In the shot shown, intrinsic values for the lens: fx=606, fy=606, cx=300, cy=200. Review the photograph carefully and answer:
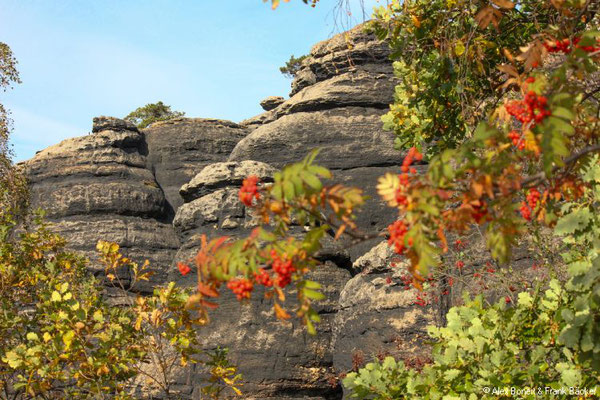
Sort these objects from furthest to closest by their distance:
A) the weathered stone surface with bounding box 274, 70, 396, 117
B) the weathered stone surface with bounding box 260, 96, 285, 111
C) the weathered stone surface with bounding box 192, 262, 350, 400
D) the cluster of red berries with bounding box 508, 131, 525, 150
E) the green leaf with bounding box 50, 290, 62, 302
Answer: the weathered stone surface with bounding box 260, 96, 285, 111 < the weathered stone surface with bounding box 274, 70, 396, 117 < the weathered stone surface with bounding box 192, 262, 350, 400 < the green leaf with bounding box 50, 290, 62, 302 < the cluster of red berries with bounding box 508, 131, 525, 150

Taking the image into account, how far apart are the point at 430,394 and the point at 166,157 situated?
999 inches

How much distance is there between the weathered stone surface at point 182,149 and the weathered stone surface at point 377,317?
47.7 ft

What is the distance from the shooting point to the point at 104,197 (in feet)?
85.5

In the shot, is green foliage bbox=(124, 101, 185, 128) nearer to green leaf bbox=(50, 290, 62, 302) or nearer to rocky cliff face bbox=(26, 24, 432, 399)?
rocky cliff face bbox=(26, 24, 432, 399)

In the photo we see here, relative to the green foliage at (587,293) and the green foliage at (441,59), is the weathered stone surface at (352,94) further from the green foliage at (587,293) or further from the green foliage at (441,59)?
the green foliage at (587,293)

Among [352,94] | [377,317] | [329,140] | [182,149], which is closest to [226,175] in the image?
[329,140]

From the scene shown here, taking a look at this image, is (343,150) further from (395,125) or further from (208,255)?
(208,255)

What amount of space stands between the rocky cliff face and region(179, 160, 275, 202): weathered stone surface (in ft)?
0.13

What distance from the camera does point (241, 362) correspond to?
55.5 ft

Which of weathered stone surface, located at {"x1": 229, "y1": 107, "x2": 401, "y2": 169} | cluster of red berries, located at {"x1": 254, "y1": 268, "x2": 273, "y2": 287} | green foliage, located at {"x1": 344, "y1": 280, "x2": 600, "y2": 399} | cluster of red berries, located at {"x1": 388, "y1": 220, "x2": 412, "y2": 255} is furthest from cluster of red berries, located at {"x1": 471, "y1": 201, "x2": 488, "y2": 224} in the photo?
weathered stone surface, located at {"x1": 229, "y1": 107, "x2": 401, "y2": 169}

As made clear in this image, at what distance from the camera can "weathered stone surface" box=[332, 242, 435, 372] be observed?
14.1m

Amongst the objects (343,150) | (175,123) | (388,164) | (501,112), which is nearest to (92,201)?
(175,123)

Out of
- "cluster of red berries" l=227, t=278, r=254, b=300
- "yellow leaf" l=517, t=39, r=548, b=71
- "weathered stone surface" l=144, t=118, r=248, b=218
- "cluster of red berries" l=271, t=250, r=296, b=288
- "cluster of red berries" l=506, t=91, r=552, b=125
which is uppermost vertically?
"weathered stone surface" l=144, t=118, r=248, b=218

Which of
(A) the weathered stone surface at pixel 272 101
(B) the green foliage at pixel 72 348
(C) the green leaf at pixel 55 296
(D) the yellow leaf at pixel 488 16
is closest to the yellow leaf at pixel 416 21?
(D) the yellow leaf at pixel 488 16
